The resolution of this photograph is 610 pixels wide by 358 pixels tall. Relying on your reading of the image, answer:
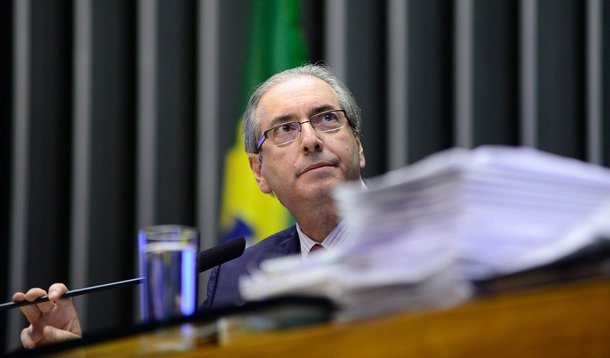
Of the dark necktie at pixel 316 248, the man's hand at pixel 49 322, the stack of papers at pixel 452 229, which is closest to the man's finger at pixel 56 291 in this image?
the man's hand at pixel 49 322

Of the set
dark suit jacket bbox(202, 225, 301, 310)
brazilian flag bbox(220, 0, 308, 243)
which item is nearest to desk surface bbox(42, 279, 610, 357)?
dark suit jacket bbox(202, 225, 301, 310)

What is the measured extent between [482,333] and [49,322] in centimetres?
107

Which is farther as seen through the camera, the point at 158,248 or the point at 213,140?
the point at 213,140

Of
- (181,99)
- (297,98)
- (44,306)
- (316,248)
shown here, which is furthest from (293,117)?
(181,99)

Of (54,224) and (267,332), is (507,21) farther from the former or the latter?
(267,332)

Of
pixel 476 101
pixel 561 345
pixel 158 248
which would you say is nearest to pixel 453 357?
pixel 561 345

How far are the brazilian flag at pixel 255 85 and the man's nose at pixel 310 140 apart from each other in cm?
157

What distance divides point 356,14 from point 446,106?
58 cm

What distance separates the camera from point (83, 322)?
13.1ft

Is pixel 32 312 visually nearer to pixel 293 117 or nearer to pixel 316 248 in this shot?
pixel 316 248

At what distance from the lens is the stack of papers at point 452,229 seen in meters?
0.73

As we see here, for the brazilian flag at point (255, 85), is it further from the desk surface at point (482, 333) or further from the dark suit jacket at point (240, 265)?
the desk surface at point (482, 333)

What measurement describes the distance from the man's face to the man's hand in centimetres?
71

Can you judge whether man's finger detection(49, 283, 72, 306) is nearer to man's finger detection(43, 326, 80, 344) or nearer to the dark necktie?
man's finger detection(43, 326, 80, 344)
